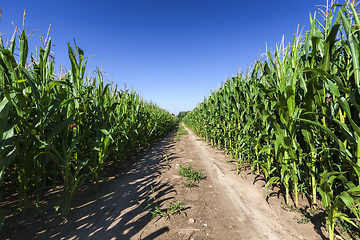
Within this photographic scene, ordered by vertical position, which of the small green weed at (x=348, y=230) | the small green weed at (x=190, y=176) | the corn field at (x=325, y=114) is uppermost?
the corn field at (x=325, y=114)

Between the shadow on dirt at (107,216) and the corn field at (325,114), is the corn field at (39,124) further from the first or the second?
the corn field at (325,114)

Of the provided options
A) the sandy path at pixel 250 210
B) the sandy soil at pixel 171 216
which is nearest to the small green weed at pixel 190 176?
the sandy soil at pixel 171 216

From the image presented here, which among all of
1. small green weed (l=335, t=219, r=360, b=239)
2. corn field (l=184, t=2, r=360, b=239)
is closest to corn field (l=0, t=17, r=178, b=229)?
corn field (l=184, t=2, r=360, b=239)

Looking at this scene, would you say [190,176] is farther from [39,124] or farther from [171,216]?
[39,124]

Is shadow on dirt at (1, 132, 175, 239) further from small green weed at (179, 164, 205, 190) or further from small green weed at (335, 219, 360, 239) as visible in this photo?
small green weed at (335, 219, 360, 239)

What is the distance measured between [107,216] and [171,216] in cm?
86

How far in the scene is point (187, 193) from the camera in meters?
2.69

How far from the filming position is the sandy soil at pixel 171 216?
1766mm

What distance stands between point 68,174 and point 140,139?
12.6 feet

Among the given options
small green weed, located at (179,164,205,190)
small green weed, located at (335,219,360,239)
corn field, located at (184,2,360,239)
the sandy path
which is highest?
corn field, located at (184,2,360,239)

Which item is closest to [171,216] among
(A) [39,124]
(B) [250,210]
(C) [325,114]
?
(B) [250,210]

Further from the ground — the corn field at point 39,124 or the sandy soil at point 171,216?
the corn field at point 39,124

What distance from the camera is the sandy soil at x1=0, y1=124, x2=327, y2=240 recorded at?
5.79ft

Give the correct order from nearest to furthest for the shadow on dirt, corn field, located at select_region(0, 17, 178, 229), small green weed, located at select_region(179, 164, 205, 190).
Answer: corn field, located at select_region(0, 17, 178, 229), the shadow on dirt, small green weed, located at select_region(179, 164, 205, 190)
